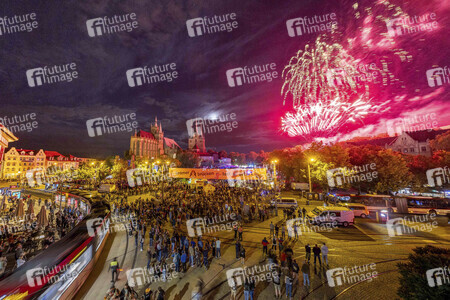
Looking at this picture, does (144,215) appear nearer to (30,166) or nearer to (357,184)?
(357,184)

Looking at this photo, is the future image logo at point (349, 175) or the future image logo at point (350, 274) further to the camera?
the future image logo at point (349, 175)

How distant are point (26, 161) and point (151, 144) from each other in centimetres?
6334

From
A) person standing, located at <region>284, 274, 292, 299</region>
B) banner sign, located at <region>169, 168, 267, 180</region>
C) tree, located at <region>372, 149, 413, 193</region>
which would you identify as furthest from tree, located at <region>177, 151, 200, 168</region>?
person standing, located at <region>284, 274, 292, 299</region>

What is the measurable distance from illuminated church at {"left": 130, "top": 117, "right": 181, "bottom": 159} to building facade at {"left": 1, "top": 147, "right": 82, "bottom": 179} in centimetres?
3591

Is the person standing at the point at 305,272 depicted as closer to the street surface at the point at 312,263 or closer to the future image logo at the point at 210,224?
the street surface at the point at 312,263

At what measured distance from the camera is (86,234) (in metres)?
10.7

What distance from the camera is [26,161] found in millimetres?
83188

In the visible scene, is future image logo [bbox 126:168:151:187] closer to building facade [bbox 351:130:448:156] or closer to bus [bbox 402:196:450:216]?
bus [bbox 402:196:450:216]

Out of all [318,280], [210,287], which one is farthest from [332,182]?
[210,287]

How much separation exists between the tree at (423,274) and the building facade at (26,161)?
107231 mm

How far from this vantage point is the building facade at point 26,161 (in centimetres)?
7525

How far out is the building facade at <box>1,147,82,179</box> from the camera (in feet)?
247

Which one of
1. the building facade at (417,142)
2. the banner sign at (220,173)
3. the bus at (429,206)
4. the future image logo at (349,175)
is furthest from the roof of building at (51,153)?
the building facade at (417,142)

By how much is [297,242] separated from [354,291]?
549cm
